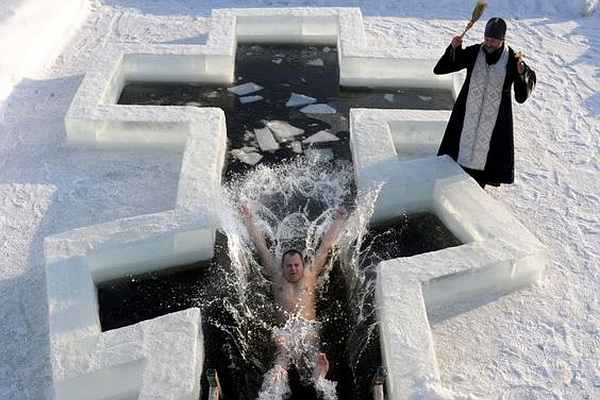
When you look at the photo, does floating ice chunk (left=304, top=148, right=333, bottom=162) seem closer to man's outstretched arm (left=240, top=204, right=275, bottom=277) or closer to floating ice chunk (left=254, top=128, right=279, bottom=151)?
floating ice chunk (left=254, top=128, right=279, bottom=151)

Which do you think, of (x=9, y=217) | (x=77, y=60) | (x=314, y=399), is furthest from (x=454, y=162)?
(x=77, y=60)

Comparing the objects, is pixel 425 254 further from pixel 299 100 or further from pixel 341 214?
pixel 299 100

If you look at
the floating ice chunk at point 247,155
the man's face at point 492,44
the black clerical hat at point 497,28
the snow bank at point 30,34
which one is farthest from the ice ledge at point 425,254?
the snow bank at point 30,34

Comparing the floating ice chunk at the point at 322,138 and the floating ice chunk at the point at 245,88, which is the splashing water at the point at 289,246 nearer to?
the floating ice chunk at the point at 322,138

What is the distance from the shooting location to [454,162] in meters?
5.14

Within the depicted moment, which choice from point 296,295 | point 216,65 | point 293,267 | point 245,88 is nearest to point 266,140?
point 245,88

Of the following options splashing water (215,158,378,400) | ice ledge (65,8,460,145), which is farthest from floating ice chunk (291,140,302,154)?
ice ledge (65,8,460,145)

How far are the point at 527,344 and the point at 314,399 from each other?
1.24m

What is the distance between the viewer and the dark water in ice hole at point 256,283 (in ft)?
12.9

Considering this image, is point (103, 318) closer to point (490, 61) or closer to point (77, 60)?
point (490, 61)

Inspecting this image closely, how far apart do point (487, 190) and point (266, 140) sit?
1.76 meters

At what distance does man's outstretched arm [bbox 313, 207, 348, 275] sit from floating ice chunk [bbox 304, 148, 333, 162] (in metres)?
0.87

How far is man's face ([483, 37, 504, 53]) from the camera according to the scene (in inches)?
174

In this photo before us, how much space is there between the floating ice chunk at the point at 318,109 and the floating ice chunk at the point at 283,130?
27 centimetres
